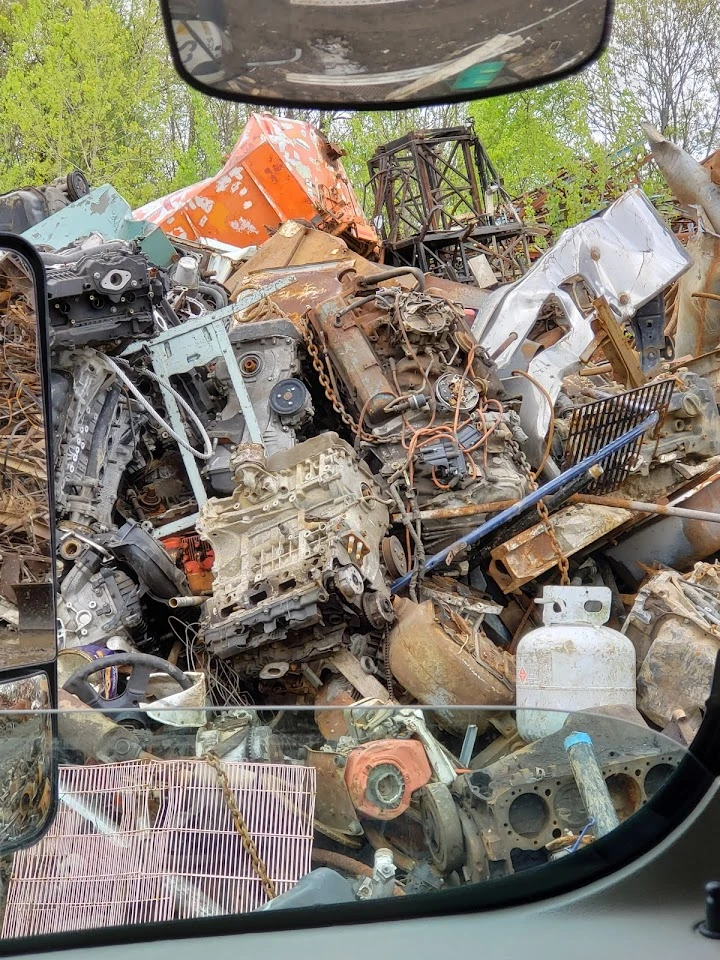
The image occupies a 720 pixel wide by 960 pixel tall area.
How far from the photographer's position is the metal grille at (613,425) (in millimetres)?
6652

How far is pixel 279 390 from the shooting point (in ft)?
22.7

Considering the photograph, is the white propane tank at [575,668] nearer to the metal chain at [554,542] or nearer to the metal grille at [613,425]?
the metal chain at [554,542]

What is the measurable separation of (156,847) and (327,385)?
5909mm

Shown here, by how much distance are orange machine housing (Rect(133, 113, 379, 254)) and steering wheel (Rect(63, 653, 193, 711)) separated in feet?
27.9

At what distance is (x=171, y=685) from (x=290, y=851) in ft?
11.1

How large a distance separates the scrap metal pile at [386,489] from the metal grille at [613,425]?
21mm

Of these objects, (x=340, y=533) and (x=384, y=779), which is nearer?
(x=384, y=779)

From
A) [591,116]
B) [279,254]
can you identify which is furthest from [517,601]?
[591,116]

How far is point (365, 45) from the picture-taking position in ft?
3.62

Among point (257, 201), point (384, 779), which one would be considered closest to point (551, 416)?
point (384, 779)

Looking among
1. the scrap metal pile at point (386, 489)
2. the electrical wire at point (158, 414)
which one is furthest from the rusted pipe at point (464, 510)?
the electrical wire at point (158, 414)

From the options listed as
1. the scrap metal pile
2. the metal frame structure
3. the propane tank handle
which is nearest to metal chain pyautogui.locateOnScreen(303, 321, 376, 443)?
the scrap metal pile

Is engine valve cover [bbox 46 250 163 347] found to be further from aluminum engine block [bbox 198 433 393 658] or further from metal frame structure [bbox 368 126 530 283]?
metal frame structure [bbox 368 126 530 283]

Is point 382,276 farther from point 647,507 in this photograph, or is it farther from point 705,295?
point 647,507
